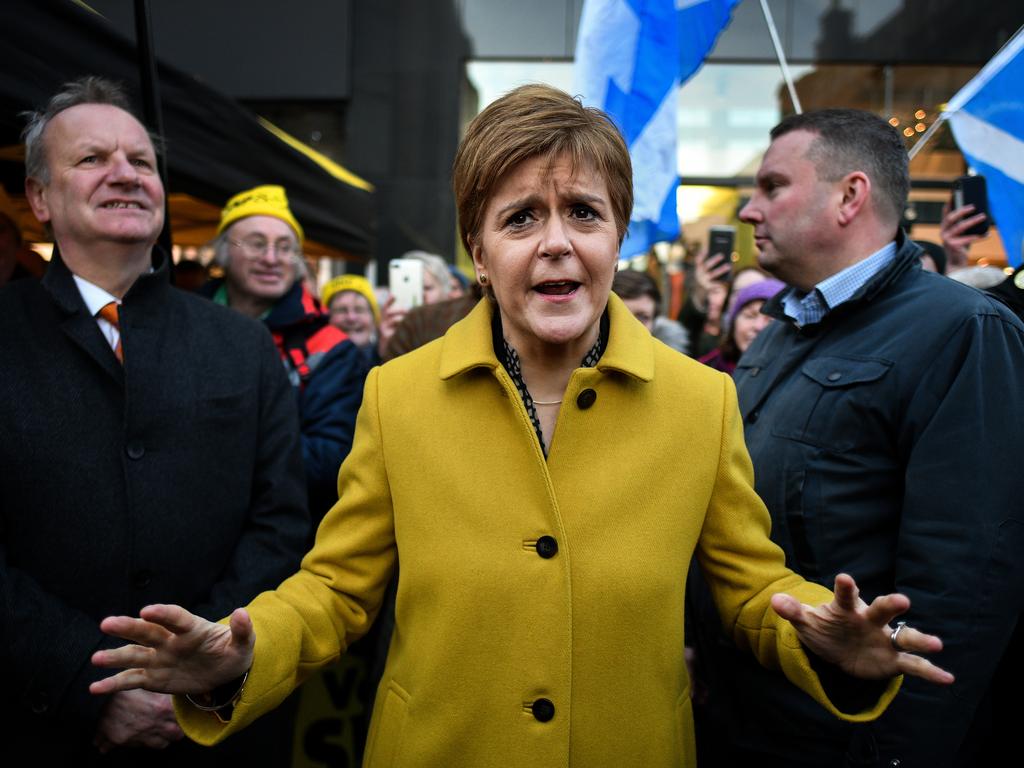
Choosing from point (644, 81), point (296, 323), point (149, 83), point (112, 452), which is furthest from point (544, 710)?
point (644, 81)

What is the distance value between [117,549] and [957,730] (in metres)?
2.02

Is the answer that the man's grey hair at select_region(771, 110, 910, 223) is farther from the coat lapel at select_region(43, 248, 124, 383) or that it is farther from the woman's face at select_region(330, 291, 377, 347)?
the woman's face at select_region(330, 291, 377, 347)

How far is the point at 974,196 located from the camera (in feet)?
13.6

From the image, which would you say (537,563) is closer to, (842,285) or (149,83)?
(842,285)

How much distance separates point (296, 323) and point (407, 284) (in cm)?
100

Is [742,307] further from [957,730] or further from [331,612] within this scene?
[331,612]

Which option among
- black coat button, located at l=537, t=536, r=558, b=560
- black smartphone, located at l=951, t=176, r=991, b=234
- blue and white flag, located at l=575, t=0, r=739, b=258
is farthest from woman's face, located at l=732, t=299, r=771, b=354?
black coat button, located at l=537, t=536, r=558, b=560

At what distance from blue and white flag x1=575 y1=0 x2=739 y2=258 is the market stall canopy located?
1.75m

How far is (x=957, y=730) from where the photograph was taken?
1.90 m

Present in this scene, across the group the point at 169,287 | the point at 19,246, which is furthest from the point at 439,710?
the point at 19,246

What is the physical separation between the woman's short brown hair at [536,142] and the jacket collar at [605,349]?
0.21m

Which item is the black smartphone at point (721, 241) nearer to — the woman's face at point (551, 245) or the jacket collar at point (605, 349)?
the jacket collar at point (605, 349)

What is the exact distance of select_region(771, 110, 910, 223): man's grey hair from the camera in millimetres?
2479

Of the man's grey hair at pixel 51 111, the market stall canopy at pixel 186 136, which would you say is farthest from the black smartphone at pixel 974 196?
the man's grey hair at pixel 51 111
